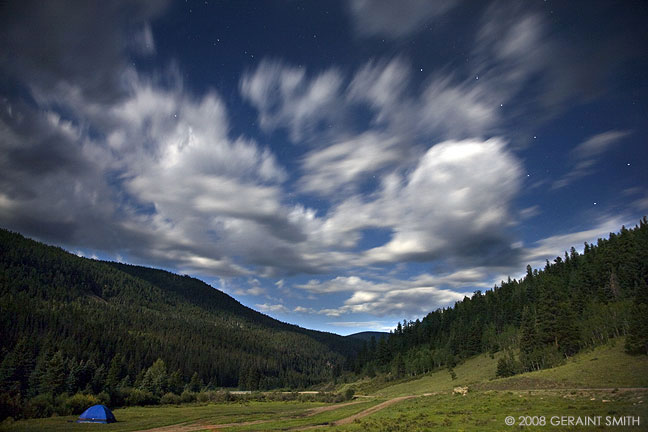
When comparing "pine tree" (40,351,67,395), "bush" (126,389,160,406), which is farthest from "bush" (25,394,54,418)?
"pine tree" (40,351,67,395)

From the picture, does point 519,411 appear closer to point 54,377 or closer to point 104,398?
point 104,398

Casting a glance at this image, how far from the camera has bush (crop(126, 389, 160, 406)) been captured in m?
98.0

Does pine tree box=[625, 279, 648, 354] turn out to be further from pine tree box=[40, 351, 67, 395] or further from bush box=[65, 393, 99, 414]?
pine tree box=[40, 351, 67, 395]

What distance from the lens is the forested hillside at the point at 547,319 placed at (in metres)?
87.5

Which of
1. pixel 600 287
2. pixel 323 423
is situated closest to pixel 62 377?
pixel 323 423

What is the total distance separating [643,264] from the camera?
114188 mm

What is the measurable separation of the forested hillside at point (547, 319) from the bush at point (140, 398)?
312ft

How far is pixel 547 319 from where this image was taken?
306 ft

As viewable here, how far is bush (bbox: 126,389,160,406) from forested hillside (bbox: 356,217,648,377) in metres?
95.0

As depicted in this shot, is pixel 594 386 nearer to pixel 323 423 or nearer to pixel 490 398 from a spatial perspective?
pixel 490 398

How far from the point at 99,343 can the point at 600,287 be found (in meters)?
206

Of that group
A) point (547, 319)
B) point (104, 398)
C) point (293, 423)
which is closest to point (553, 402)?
point (293, 423)

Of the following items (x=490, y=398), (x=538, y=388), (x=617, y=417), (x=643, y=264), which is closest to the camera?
(x=617, y=417)

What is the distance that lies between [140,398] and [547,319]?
119 meters
